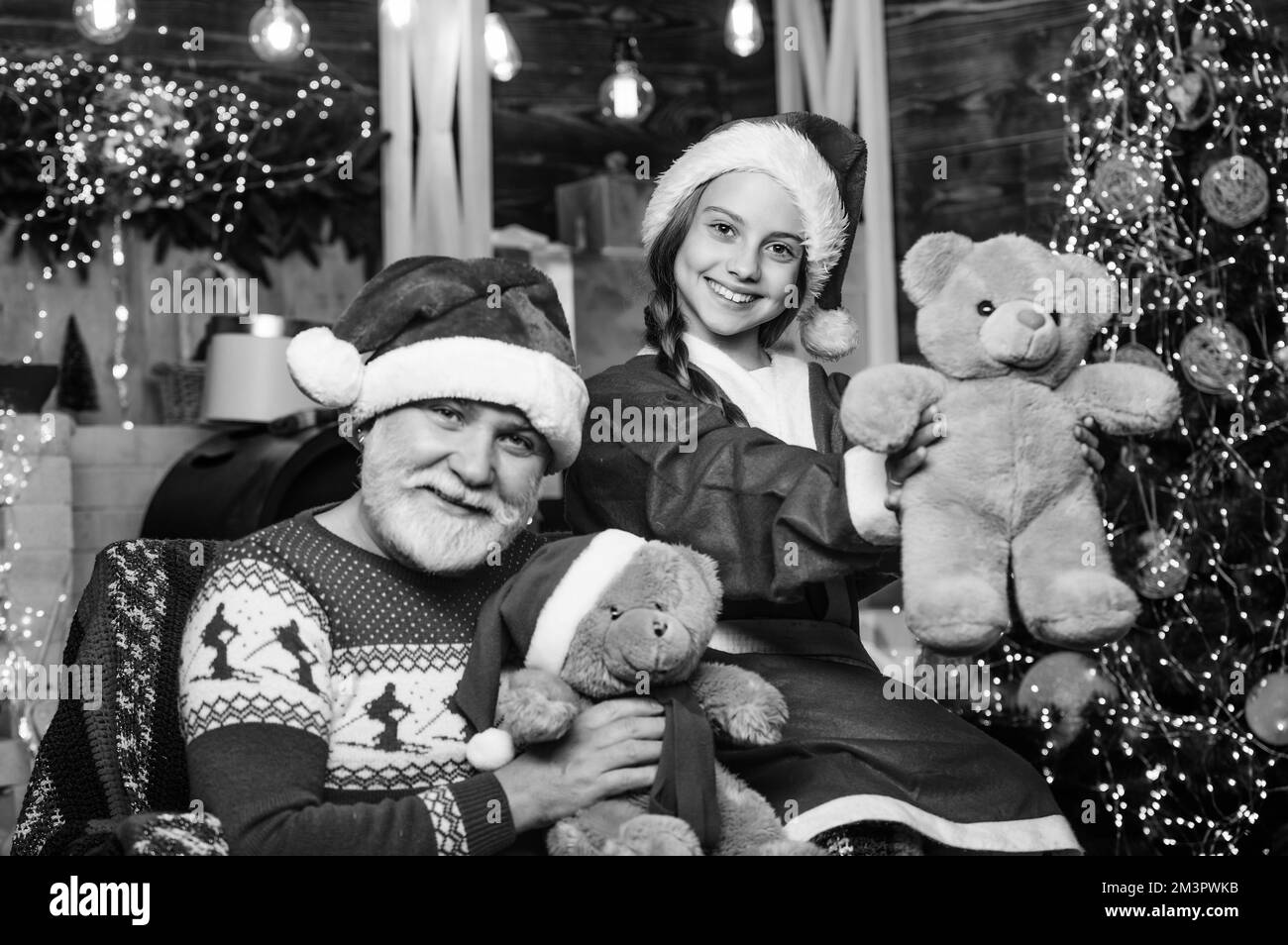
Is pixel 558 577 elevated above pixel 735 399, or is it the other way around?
pixel 735 399

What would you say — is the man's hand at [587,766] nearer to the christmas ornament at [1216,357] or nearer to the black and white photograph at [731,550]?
the black and white photograph at [731,550]

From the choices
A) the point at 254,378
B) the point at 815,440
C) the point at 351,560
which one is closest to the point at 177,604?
the point at 351,560

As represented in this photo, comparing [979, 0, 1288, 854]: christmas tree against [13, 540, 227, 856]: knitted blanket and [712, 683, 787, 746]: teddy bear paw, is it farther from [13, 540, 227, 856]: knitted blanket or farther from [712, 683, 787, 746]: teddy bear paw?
[13, 540, 227, 856]: knitted blanket

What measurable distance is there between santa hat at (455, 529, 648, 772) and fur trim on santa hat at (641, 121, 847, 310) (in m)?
0.61

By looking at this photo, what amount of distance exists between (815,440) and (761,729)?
1.71 feet

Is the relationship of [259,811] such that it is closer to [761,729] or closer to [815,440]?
[761,729]

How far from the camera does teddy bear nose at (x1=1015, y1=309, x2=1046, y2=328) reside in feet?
5.46

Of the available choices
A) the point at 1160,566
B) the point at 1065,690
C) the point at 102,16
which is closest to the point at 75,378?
the point at 102,16

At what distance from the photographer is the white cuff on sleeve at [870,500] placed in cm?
172

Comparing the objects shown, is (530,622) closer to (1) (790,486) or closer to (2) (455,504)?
(2) (455,504)

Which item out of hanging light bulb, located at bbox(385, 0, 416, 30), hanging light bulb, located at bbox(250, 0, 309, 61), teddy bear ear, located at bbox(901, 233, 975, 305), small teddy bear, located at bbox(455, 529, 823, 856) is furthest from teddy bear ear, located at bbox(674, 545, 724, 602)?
hanging light bulb, located at bbox(385, 0, 416, 30)

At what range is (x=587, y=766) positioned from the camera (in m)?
1.63

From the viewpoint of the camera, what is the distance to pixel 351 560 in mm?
1747

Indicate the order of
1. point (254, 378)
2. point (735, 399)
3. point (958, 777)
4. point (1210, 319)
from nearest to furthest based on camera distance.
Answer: point (958, 777)
point (735, 399)
point (1210, 319)
point (254, 378)
